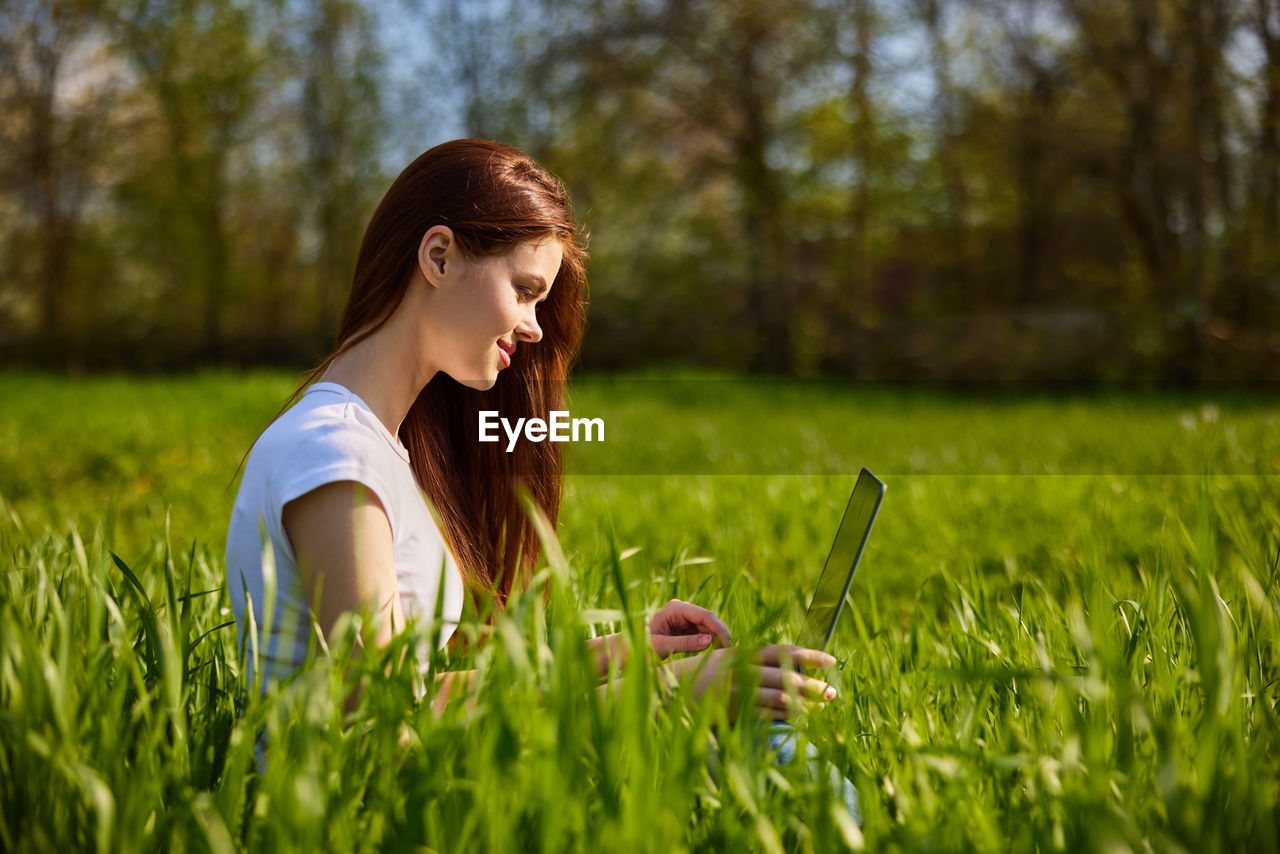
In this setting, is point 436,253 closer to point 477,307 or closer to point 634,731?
point 477,307

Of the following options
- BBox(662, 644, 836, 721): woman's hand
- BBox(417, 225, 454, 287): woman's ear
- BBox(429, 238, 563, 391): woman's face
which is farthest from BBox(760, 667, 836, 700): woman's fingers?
BBox(417, 225, 454, 287): woman's ear

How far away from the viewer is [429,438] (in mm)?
2170

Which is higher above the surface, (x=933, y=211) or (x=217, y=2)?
(x=217, y=2)

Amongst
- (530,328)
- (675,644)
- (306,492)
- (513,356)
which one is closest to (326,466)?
(306,492)

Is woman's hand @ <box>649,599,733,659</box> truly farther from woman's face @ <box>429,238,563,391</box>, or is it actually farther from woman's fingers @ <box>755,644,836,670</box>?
woman's face @ <box>429,238,563,391</box>

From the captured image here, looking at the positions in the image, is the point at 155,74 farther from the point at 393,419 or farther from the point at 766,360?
the point at 393,419

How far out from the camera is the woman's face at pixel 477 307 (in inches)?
69.7

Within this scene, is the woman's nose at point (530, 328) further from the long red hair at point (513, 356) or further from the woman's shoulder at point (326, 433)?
the woman's shoulder at point (326, 433)

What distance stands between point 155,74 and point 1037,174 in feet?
50.4

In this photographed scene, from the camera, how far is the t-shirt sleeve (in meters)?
1.43

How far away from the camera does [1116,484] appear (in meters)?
4.36

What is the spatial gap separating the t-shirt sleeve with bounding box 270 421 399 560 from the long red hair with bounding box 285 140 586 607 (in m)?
0.26

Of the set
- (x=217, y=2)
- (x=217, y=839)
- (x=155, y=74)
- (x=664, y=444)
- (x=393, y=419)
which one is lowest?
(x=664, y=444)

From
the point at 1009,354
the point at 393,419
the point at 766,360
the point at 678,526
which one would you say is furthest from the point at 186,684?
the point at 766,360
